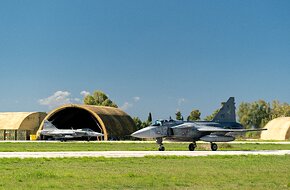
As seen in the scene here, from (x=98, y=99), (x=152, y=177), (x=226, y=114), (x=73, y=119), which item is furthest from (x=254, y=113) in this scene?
(x=152, y=177)

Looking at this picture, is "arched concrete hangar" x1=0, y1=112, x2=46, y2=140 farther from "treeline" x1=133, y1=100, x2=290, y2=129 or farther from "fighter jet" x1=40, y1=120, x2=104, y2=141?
"treeline" x1=133, y1=100, x2=290, y2=129

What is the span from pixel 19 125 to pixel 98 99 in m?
31.5

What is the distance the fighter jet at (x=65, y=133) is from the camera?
92875 millimetres

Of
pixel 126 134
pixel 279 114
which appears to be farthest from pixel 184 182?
pixel 279 114

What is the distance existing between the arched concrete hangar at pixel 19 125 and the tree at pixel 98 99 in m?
22.4

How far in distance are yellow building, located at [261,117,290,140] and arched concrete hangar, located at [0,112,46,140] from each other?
50.4 metres

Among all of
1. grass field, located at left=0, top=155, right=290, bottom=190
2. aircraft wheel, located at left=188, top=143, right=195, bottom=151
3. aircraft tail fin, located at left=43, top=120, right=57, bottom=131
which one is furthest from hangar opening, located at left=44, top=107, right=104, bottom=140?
grass field, located at left=0, top=155, right=290, bottom=190

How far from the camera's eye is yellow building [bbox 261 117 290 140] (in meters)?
101

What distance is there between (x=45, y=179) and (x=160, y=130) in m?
28.0

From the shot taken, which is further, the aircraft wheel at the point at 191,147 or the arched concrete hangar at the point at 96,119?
the arched concrete hangar at the point at 96,119

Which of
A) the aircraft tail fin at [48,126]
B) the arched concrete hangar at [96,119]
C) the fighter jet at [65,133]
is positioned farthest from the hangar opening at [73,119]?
the fighter jet at [65,133]

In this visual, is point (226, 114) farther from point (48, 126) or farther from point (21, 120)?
point (21, 120)

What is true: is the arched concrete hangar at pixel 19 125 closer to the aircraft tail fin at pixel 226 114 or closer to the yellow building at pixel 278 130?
the yellow building at pixel 278 130

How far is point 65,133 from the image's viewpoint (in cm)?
9381
